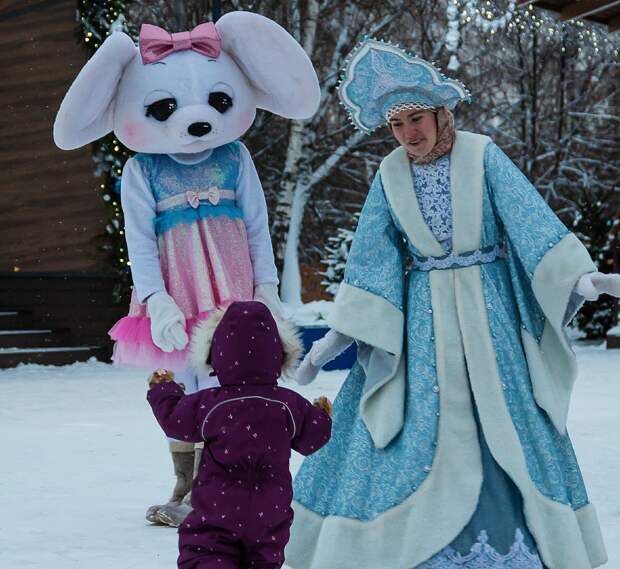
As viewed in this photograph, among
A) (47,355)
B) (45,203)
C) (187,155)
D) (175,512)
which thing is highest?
(187,155)

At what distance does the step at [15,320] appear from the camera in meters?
12.9

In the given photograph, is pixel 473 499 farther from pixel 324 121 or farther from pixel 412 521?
pixel 324 121

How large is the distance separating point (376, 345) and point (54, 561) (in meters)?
1.45

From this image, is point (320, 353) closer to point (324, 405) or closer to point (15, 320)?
point (324, 405)

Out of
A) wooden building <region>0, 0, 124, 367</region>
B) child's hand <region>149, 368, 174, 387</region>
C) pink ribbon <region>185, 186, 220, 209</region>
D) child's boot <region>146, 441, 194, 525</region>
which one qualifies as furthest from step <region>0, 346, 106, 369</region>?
child's hand <region>149, 368, 174, 387</region>

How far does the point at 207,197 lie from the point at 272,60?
61 cm

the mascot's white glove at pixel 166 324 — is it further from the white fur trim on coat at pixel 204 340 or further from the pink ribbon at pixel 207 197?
the white fur trim on coat at pixel 204 340

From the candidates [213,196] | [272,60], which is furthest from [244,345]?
[272,60]

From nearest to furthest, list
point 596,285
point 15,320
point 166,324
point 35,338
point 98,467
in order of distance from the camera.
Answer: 1. point 596,285
2. point 166,324
3. point 98,467
4. point 35,338
5. point 15,320

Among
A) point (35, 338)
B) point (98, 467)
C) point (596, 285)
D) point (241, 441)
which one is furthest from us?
point (35, 338)

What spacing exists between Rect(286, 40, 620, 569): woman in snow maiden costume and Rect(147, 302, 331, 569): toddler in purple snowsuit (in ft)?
1.49

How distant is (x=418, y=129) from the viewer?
157 inches

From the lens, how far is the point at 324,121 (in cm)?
2047

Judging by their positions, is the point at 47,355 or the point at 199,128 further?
the point at 47,355
